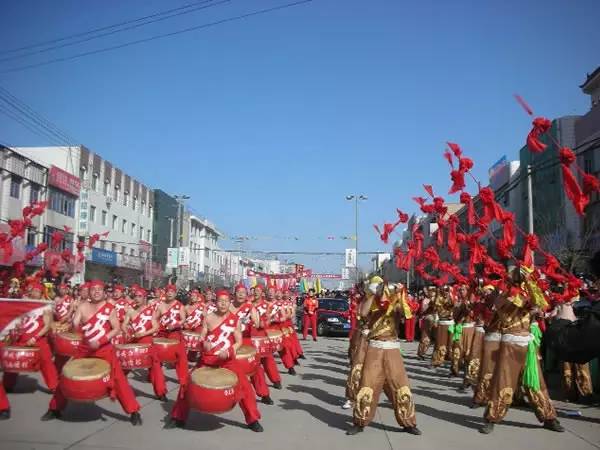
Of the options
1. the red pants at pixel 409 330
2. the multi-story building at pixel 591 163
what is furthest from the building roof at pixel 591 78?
the red pants at pixel 409 330

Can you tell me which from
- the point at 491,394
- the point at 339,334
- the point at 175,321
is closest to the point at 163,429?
the point at 175,321

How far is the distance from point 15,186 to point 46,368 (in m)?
23.5

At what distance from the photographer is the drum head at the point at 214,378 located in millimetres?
5902

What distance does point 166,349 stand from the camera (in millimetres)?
8469

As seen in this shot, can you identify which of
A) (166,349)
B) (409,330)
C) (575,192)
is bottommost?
(409,330)

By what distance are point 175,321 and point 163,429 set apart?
3067 mm

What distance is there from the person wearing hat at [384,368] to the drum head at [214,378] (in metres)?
1.47

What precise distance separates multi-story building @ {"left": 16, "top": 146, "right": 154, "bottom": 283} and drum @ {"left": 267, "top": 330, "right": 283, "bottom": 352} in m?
25.3

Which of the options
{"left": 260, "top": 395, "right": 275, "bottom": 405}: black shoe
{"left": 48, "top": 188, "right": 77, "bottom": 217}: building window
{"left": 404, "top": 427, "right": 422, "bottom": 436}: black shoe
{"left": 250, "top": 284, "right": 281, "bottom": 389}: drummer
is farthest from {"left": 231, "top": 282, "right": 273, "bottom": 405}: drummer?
{"left": 48, "top": 188, "right": 77, "bottom": 217}: building window

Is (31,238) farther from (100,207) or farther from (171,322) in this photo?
(171,322)

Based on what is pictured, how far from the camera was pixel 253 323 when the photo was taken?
8734 mm

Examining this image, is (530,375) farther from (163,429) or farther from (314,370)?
(314,370)

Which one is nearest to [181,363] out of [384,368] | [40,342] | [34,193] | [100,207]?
[40,342]

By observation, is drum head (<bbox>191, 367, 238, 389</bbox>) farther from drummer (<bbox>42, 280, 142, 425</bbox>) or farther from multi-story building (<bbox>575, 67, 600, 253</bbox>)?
multi-story building (<bbox>575, 67, 600, 253</bbox>)
